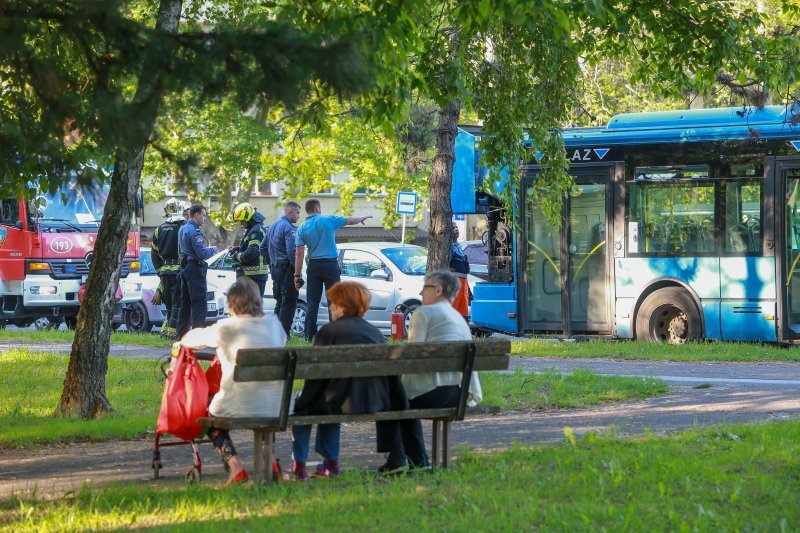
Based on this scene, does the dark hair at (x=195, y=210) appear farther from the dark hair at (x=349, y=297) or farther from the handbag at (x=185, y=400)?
the handbag at (x=185, y=400)

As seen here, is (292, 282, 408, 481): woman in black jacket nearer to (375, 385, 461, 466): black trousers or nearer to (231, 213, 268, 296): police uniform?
(375, 385, 461, 466): black trousers

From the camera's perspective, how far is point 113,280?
10.5m

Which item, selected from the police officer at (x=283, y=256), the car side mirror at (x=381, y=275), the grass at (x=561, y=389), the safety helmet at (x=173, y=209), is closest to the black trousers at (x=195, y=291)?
the police officer at (x=283, y=256)

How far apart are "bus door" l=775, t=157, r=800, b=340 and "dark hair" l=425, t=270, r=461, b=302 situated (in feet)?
34.1

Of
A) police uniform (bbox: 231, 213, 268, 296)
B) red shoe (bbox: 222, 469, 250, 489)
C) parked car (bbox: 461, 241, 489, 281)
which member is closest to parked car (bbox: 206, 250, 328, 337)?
parked car (bbox: 461, 241, 489, 281)

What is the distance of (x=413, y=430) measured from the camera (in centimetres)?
814

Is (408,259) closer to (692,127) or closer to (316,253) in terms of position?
(692,127)

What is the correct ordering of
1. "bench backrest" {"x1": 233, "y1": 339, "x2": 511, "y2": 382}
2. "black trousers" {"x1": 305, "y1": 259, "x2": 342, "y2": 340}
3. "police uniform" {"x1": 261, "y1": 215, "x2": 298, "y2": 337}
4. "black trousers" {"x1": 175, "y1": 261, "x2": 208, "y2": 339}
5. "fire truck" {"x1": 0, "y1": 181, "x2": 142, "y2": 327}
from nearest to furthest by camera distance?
1. "bench backrest" {"x1": 233, "y1": 339, "x2": 511, "y2": 382}
2. "black trousers" {"x1": 175, "y1": 261, "x2": 208, "y2": 339}
3. "black trousers" {"x1": 305, "y1": 259, "x2": 342, "y2": 340}
4. "police uniform" {"x1": 261, "y1": 215, "x2": 298, "y2": 337}
5. "fire truck" {"x1": 0, "y1": 181, "x2": 142, "y2": 327}

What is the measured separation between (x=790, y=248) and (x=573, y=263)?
3.28 meters

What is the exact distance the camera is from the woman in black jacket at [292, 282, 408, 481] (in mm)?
7688

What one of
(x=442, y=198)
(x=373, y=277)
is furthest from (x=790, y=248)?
(x=373, y=277)

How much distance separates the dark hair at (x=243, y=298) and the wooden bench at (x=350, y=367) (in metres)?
0.54

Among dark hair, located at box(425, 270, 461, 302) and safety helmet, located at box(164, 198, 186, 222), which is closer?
dark hair, located at box(425, 270, 461, 302)

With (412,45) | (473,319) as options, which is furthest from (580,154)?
(412,45)
